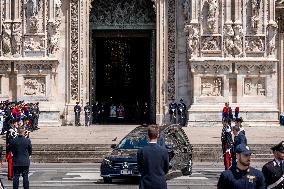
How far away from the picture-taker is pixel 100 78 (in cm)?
4766

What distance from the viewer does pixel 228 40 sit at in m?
39.5

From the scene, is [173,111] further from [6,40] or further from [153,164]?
[153,164]

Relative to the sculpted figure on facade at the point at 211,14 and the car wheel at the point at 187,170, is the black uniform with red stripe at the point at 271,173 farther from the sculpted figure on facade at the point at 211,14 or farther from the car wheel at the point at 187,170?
the sculpted figure on facade at the point at 211,14

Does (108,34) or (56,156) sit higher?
(108,34)

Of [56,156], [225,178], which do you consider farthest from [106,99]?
[225,178]

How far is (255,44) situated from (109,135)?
441 inches

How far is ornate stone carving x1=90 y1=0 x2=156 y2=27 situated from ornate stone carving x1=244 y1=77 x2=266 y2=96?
6.88 metres

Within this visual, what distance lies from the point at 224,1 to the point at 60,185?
22.8 metres

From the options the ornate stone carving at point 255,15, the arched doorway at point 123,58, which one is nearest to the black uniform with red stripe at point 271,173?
the ornate stone carving at point 255,15

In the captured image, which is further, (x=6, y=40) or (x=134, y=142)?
(x=6, y=40)

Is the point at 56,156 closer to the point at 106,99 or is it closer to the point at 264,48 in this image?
the point at 264,48

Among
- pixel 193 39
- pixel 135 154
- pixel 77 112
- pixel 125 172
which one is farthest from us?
pixel 77 112

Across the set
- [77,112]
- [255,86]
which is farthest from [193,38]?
[77,112]

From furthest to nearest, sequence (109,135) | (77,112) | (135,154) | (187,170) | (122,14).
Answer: (122,14)
(77,112)
(109,135)
(187,170)
(135,154)
